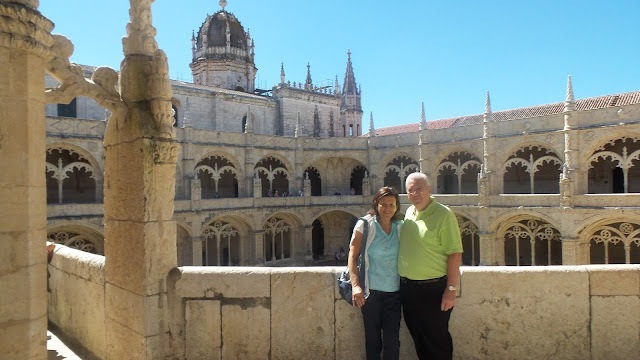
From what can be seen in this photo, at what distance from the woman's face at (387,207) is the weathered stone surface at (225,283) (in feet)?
4.00

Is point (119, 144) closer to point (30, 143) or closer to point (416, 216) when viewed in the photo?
point (30, 143)

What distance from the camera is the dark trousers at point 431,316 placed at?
320 cm

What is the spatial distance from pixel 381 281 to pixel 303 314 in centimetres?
92

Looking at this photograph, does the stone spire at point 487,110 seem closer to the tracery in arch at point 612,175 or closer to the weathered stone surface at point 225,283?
the tracery in arch at point 612,175

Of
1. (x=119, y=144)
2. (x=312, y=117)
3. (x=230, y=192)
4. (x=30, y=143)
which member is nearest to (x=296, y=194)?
(x=230, y=192)

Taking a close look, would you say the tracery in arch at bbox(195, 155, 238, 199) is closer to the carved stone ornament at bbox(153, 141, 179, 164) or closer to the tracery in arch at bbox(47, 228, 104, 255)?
the tracery in arch at bbox(47, 228, 104, 255)

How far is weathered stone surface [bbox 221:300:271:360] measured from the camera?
382 cm

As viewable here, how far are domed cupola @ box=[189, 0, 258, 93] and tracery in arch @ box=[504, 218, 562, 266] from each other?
22273 millimetres

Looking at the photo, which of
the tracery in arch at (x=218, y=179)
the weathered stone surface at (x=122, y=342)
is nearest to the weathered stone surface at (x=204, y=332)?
the weathered stone surface at (x=122, y=342)

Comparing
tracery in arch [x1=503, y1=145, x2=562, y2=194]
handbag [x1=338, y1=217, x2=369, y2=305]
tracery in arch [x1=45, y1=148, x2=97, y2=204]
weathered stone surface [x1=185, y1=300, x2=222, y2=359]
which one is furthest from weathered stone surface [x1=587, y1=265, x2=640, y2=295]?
tracery in arch [x1=45, y1=148, x2=97, y2=204]

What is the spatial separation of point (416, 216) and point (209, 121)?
2645cm

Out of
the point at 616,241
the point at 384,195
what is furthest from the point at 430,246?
the point at 616,241

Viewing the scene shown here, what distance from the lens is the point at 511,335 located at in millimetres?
3641

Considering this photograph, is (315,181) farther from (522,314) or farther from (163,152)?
(522,314)
